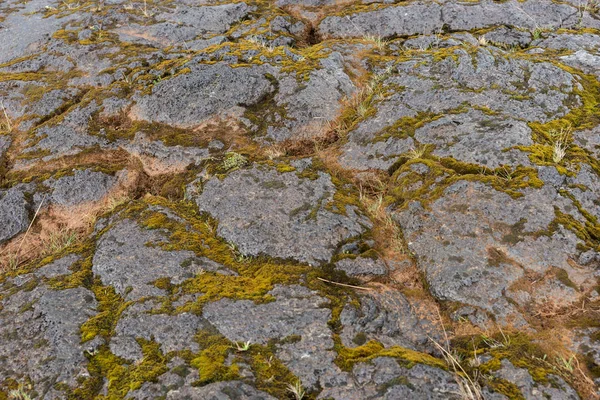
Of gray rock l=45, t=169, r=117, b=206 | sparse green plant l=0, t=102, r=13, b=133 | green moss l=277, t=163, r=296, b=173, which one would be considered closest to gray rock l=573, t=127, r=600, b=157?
green moss l=277, t=163, r=296, b=173

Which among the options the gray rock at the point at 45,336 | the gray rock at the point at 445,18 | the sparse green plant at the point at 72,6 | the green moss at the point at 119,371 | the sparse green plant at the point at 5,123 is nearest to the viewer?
the green moss at the point at 119,371

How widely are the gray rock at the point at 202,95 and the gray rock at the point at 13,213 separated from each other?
2.56m

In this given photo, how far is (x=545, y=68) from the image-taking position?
27.1ft

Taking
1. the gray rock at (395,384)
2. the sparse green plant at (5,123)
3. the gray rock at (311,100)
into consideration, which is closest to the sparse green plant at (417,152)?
the gray rock at (311,100)

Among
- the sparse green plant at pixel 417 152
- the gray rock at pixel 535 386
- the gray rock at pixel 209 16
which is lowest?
the gray rock at pixel 535 386

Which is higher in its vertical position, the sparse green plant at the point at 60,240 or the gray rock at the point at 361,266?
the gray rock at the point at 361,266

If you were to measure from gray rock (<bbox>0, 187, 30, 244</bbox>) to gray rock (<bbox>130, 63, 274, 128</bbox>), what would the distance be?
2.56 m

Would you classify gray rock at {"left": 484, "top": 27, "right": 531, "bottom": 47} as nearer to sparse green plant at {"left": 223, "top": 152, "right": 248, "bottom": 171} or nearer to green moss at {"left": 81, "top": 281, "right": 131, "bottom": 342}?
sparse green plant at {"left": 223, "top": 152, "right": 248, "bottom": 171}

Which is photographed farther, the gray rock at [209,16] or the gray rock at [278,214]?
the gray rock at [209,16]

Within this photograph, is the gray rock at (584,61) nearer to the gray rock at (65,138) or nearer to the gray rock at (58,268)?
the gray rock at (65,138)

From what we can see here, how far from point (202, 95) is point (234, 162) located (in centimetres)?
218

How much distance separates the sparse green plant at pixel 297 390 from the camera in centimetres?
408

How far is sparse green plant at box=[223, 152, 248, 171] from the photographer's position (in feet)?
24.0

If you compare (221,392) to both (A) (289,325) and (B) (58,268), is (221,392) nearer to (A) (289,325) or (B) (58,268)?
(A) (289,325)
